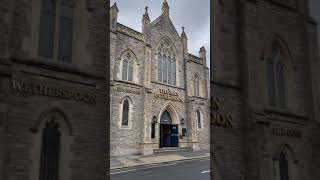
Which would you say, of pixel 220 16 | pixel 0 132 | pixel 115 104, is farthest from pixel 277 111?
pixel 115 104

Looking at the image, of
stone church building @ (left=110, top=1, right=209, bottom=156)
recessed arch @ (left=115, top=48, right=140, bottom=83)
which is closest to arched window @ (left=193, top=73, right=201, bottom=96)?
stone church building @ (left=110, top=1, right=209, bottom=156)

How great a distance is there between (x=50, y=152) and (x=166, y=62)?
17609mm

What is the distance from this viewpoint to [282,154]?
682cm

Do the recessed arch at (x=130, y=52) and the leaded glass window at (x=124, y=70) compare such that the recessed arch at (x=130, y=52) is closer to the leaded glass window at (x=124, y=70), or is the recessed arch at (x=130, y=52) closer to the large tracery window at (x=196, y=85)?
the leaded glass window at (x=124, y=70)

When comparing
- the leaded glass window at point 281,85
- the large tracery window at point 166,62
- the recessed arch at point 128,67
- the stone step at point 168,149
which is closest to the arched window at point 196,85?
the large tracery window at point 166,62

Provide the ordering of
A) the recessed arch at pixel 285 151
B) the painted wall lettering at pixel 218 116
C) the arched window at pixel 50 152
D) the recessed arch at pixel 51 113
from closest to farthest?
1. the recessed arch at pixel 51 113
2. the arched window at pixel 50 152
3. the painted wall lettering at pixel 218 116
4. the recessed arch at pixel 285 151

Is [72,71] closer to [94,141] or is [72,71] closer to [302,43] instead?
[94,141]

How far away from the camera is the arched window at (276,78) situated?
7160 millimetres

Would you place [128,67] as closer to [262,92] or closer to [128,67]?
[128,67]

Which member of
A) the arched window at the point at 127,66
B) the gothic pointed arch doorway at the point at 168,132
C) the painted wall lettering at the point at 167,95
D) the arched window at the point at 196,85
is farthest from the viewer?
the arched window at the point at 196,85

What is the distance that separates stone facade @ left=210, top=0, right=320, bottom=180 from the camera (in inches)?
242

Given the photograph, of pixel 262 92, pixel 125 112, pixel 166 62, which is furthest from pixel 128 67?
pixel 262 92

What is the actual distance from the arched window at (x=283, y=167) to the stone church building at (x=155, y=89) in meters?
11.0

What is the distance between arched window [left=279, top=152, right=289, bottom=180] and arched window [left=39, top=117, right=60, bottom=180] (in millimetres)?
4826
